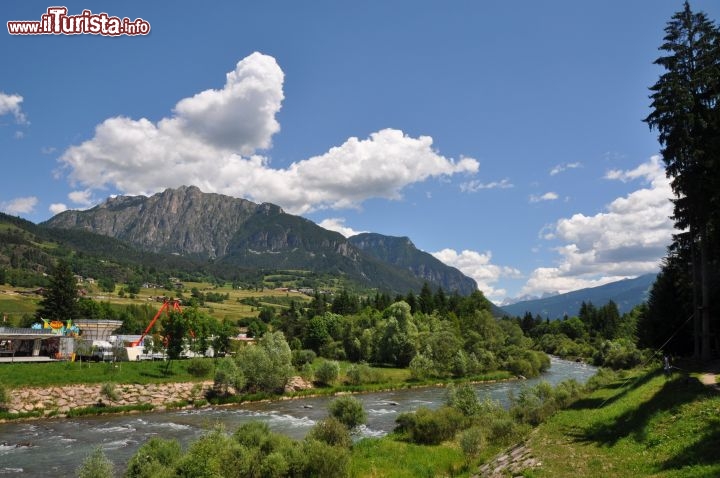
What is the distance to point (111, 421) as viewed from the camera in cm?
5291

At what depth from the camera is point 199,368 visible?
2997 inches

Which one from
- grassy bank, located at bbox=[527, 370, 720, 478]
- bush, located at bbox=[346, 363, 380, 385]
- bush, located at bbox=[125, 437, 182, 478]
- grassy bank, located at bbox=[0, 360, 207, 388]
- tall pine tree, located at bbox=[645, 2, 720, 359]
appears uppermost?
tall pine tree, located at bbox=[645, 2, 720, 359]

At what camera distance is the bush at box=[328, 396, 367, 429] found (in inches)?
1549

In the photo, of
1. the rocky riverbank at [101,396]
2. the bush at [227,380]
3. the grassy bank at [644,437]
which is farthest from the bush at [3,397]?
the grassy bank at [644,437]

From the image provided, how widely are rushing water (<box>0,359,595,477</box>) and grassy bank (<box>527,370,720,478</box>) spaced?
17.5 meters

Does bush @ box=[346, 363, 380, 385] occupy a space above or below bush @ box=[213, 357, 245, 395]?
below

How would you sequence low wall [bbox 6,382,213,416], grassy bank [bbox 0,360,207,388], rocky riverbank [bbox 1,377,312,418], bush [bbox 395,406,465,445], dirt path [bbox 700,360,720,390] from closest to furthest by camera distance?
dirt path [bbox 700,360,720,390]
bush [bbox 395,406,465,445]
rocky riverbank [bbox 1,377,312,418]
low wall [bbox 6,382,213,416]
grassy bank [bbox 0,360,207,388]

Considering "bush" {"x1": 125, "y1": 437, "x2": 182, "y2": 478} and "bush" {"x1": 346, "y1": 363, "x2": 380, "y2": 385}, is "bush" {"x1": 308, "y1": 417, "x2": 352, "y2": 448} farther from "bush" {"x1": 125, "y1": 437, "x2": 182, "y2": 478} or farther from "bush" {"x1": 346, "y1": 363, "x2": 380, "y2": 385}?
"bush" {"x1": 346, "y1": 363, "x2": 380, "y2": 385}

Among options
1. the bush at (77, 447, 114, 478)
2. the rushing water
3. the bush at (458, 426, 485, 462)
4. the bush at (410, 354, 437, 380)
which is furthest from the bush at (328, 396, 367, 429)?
the bush at (410, 354, 437, 380)

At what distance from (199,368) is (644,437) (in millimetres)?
68825

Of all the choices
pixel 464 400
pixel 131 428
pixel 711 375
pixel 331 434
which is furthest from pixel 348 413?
pixel 711 375

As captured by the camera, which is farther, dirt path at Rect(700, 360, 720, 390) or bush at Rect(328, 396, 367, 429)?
bush at Rect(328, 396, 367, 429)

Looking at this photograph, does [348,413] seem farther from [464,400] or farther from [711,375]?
[711,375]

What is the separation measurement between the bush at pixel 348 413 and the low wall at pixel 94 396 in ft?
108
